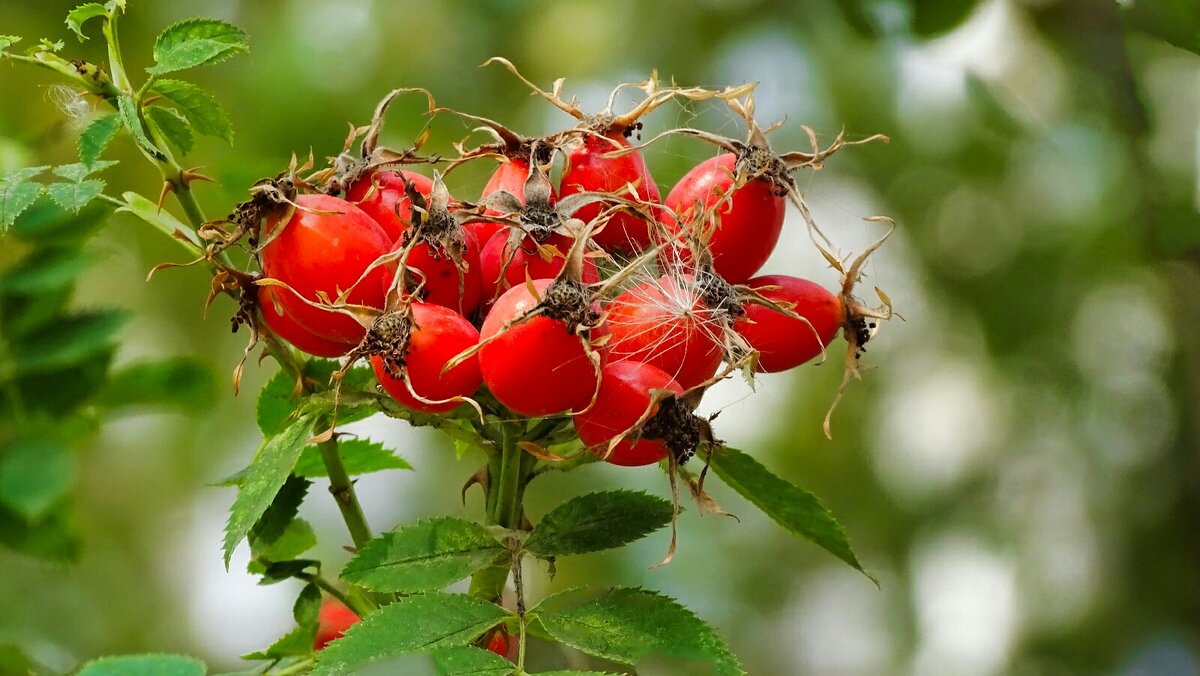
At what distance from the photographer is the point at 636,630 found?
62 centimetres

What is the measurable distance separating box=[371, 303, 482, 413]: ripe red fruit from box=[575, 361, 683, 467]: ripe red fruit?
75mm

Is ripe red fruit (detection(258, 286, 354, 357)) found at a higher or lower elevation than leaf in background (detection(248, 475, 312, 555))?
higher

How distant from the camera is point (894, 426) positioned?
2.49 metres

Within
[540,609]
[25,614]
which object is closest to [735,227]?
[540,609]

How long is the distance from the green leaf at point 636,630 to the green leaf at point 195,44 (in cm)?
44

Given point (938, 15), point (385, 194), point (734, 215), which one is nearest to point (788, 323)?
point (734, 215)

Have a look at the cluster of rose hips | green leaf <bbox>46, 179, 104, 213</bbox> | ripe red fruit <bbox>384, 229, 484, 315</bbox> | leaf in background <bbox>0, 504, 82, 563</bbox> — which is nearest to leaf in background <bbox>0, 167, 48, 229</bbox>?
green leaf <bbox>46, 179, 104, 213</bbox>

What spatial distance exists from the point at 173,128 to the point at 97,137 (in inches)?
2.7

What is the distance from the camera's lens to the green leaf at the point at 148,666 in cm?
77

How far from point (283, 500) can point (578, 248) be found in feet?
1.08

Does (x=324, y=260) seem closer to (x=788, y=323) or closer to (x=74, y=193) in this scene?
(x=74, y=193)

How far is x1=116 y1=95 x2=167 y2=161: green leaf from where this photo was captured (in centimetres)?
62

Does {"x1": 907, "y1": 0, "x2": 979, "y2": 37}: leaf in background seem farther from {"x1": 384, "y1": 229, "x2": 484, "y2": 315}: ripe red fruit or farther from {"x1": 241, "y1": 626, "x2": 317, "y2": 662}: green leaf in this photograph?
{"x1": 241, "y1": 626, "x2": 317, "y2": 662}: green leaf

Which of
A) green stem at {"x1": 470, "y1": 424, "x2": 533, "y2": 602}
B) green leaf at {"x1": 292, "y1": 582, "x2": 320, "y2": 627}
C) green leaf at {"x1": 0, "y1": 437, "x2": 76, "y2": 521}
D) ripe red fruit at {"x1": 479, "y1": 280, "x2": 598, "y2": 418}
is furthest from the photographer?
green leaf at {"x1": 0, "y1": 437, "x2": 76, "y2": 521}
